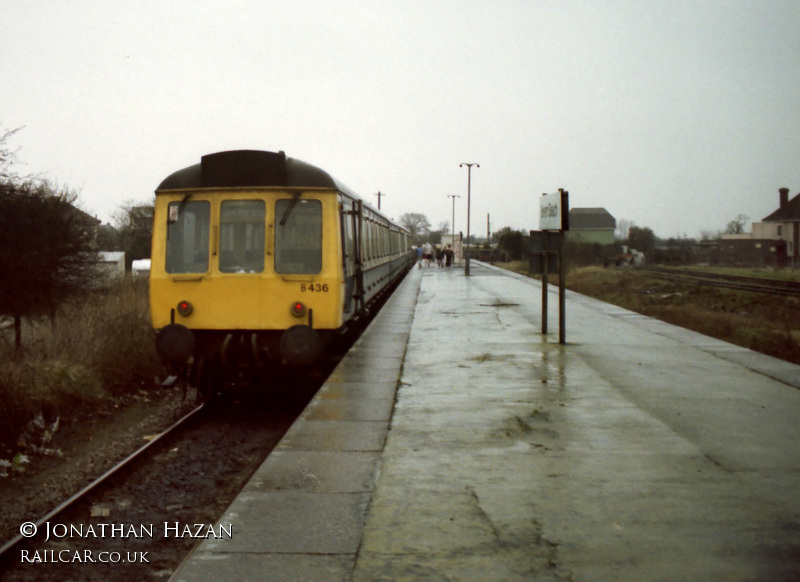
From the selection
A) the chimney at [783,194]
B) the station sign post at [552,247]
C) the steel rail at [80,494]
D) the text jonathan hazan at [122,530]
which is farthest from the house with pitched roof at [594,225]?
the text jonathan hazan at [122,530]

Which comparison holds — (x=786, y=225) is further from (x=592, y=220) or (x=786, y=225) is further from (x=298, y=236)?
(x=298, y=236)

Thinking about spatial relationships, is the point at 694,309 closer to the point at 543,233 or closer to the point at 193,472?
the point at 543,233

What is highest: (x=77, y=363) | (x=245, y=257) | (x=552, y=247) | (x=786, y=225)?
(x=786, y=225)

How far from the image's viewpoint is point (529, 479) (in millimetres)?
5199

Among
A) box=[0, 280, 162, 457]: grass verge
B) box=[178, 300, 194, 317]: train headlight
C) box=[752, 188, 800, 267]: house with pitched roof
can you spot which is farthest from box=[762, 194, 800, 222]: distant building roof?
box=[178, 300, 194, 317]: train headlight

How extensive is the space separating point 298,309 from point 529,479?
4.64 meters

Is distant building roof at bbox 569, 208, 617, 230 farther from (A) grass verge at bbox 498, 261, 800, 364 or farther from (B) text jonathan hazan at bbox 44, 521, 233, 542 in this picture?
(B) text jonathan hazan at bbox 44, 521, 233, 542

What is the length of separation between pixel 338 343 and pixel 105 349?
446cm

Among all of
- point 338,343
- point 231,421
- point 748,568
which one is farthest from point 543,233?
point 748,568

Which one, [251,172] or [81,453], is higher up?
[251,172]

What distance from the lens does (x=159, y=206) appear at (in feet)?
31.4

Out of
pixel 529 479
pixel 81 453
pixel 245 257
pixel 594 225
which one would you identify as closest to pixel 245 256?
pixel 245 257

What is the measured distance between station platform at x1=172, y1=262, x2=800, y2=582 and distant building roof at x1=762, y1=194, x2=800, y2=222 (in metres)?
65.5

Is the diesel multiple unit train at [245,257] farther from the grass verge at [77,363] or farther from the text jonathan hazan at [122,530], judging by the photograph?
the text jonathan hazan at [122,530]
